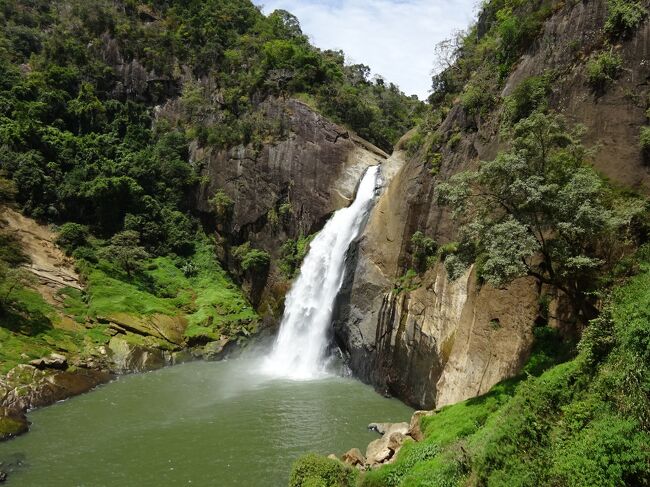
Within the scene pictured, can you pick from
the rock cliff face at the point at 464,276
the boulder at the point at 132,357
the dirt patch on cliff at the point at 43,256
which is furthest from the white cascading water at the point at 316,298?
the dirt patch on cliff at the point at 43,256

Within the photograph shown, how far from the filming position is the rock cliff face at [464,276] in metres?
16.4

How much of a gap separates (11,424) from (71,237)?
2190 cm

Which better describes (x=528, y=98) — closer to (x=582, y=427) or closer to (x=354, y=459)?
A: (x=582, y=427)

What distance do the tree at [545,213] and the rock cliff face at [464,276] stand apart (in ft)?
6.06

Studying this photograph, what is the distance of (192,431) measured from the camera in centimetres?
1962

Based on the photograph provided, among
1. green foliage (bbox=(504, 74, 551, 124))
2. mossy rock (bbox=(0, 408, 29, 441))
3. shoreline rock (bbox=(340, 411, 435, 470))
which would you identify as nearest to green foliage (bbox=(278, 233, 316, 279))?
green foliage (bbox=(504, 74, 551, 124))

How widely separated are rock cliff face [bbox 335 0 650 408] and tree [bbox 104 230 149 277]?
19.5m

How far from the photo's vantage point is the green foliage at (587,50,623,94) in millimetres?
17094

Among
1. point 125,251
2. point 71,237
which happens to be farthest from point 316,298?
point 71,237

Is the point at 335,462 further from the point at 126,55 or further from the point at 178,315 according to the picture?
the point at 126,55

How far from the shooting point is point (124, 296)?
113ft

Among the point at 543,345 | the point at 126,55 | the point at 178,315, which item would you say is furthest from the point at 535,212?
the point at 126,55

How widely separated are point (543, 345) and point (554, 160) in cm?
598

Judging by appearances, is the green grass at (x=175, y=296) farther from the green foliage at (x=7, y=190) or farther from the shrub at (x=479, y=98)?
the shrub at (x=479, y=98)
